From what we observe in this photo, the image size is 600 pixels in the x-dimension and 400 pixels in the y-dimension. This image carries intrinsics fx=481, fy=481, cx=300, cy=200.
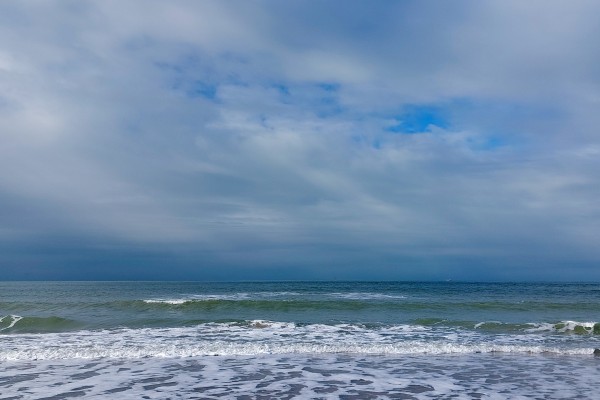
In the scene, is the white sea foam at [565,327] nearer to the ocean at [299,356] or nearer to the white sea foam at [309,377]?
the ocean at [299,356]

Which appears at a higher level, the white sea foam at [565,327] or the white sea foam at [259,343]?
the white sea foam at [565,327]

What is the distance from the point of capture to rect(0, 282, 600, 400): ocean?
34.9 feet

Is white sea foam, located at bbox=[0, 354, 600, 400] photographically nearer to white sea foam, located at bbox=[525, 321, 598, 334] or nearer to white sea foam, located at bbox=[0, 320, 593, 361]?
white sea foam, located at bbox=[0, 320, 593, 361]

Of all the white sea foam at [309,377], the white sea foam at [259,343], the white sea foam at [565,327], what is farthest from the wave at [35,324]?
the white sea foam at [565,327]

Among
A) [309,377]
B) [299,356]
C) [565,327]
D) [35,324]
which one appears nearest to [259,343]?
[299,356]

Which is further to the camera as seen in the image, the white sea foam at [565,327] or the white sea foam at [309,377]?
the white sea foam at [565,327]

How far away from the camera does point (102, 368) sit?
513 inches

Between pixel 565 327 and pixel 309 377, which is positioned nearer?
pixel 309 377

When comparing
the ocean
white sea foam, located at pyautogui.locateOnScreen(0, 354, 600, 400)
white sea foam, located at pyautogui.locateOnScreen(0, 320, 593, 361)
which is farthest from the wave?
white sea foam, located at pyautogui.locateOnScreen(0, 354, 600, 400)

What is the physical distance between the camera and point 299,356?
49.2ft

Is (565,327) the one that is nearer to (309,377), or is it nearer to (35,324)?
(309,377)

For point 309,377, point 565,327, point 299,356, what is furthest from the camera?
point 565,327

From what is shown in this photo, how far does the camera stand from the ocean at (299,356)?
10.6 m

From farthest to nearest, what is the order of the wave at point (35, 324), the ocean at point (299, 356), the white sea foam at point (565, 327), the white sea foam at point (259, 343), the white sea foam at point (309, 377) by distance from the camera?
the wave at point (35, 324) < the white sea foam at point (565, 327) < the white sea foam at point (259, 343) < the ocean at point (299, 356) < the white sea foam at point (309, 377)
